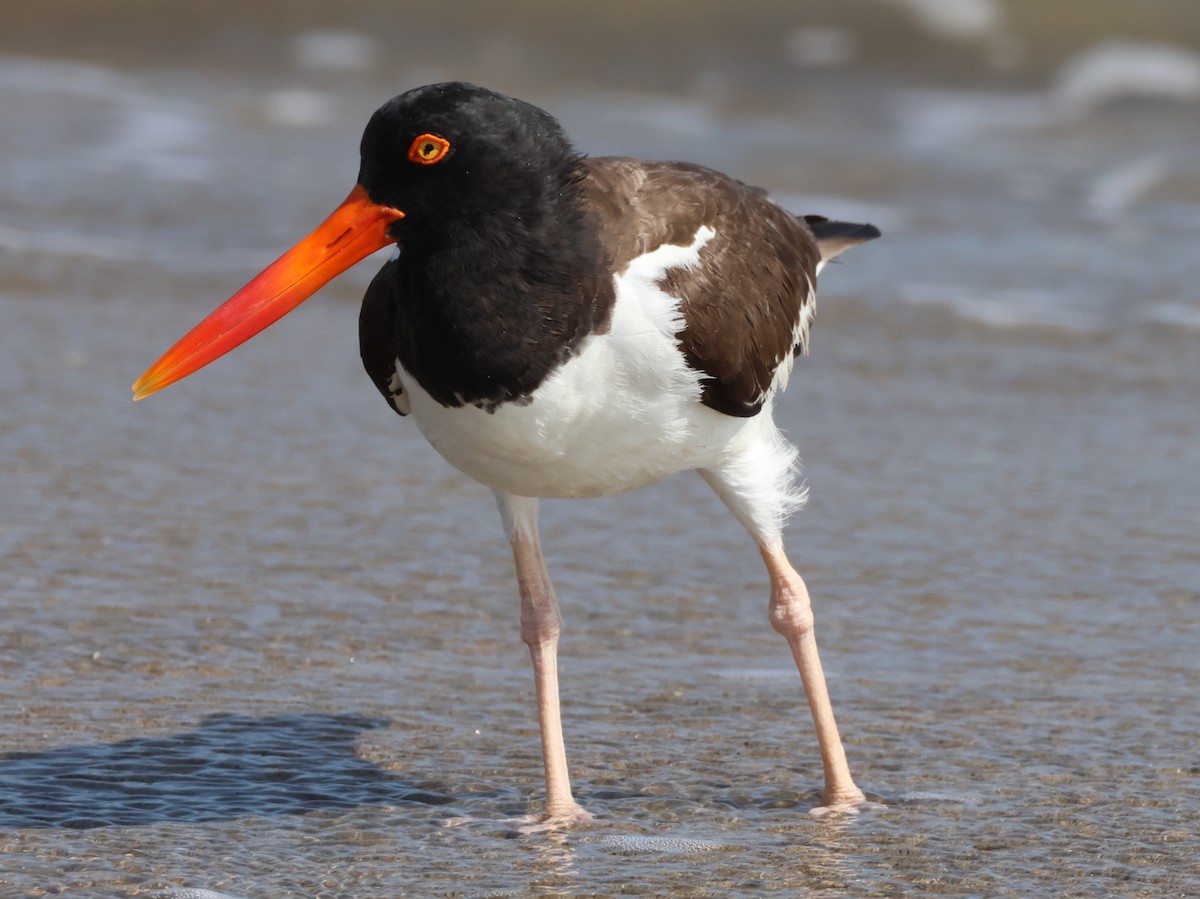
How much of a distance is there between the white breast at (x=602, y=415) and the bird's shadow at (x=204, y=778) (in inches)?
30.8

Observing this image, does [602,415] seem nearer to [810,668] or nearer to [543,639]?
[543,639]

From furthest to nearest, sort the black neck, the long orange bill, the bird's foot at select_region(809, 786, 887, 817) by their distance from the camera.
Answer: the bird's foot at select_region(809, 786, 887, 817)
the long orange bill
the black neck

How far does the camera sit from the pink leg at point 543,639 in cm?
398

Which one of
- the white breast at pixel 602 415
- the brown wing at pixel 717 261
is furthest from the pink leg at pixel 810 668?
the white breast at pixel 602 415

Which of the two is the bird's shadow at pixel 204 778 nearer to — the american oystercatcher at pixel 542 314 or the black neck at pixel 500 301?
the american oystercatcher at pixel 542 314

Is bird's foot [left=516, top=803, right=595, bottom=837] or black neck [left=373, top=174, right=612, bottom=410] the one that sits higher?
black neck [left=373, top=174, right=612, bottom=410]

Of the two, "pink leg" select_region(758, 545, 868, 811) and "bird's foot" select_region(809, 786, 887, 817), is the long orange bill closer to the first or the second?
"pink leg" select_region(758, 545, 868, 811)

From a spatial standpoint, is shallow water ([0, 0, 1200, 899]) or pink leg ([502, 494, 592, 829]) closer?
shallow water ([0, 0, 1200, 899])

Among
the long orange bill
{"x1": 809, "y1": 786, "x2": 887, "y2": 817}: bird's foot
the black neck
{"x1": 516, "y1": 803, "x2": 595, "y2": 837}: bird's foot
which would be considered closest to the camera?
the black neck

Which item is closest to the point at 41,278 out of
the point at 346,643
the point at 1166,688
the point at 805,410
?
the point at 805,410

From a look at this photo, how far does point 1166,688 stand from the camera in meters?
4.65

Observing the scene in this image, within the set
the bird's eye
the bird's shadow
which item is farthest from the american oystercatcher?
the bird's shadow

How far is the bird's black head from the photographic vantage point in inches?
139

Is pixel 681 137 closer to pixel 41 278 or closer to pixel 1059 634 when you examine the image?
pixel 41 278
